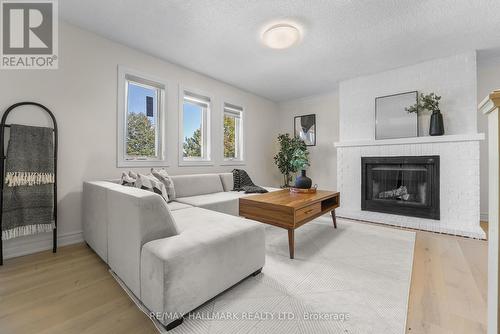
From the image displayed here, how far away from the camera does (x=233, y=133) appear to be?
15.1 ft

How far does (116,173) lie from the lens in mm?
2764

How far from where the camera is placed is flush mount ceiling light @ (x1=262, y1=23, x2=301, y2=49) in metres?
2.34

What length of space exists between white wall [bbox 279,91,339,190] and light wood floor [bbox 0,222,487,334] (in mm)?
2745

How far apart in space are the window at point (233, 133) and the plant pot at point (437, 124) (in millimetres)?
3189

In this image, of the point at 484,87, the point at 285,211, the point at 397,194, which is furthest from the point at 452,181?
the point at 285,211

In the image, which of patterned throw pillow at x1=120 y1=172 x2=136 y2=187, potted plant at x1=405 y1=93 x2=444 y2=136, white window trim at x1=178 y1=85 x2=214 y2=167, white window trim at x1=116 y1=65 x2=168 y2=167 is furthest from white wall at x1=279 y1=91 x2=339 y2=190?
patterned throw pillow at x1=120 y1=172 x2=136 y2=187

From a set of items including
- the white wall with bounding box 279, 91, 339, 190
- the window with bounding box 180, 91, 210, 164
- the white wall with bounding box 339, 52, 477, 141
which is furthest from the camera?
the white wall with bounding box 279, 91, 339, 190

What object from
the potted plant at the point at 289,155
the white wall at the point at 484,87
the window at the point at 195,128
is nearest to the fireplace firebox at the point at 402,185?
the white wall at the point at 484,87

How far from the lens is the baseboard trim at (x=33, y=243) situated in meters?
2.04

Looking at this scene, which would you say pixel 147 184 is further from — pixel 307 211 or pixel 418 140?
pixel 418 140

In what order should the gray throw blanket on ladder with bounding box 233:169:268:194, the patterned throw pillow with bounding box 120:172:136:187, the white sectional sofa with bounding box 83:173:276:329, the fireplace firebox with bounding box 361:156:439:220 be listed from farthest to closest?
the gray throw blanket on ladder with bounding box 233:169:268:194 < the fireplace firebox with bounding box 361:156:439:220 < the patterned throw pillow with bounding box 120:172:136:187 < the white sectional sofa with bounding box 83:173:276:329

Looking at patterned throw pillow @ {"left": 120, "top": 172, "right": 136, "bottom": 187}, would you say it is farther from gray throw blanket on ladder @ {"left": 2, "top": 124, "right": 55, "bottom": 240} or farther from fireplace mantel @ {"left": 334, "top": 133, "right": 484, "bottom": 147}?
fireplace mantel @ {"left": 334, "top": 133, "right": 484, "bottom": 147}

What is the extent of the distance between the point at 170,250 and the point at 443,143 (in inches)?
146

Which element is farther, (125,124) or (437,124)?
(437,124)
